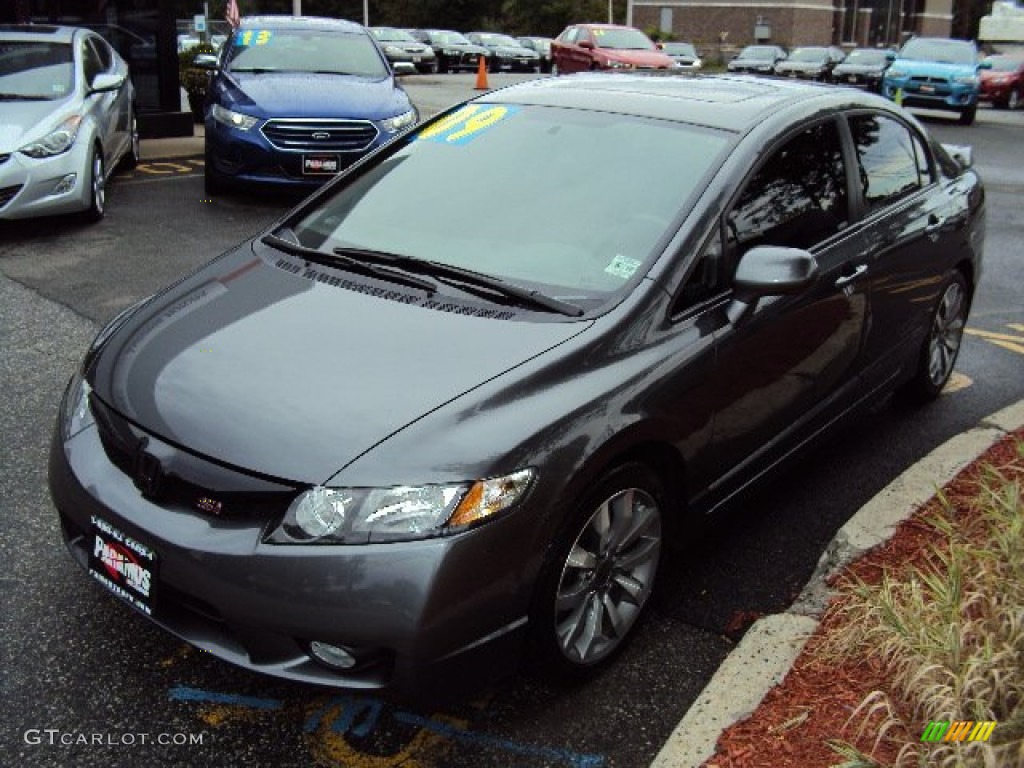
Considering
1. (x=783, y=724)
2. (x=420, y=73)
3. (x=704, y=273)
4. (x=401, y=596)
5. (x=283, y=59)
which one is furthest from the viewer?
(x=420, y=73)

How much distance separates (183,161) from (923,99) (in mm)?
16002

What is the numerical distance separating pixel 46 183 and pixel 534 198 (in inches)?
226

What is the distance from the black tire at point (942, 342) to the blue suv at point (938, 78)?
59.6 ft

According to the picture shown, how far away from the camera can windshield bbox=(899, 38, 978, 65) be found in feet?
75.5

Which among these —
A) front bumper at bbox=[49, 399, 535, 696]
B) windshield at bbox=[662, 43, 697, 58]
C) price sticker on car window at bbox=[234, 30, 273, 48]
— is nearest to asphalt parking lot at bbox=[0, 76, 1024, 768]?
front bumper at bbox=[49, 399, 535, 696]

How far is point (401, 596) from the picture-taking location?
8.50 ft

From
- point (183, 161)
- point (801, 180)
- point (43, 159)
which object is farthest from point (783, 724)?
point (183, 161)

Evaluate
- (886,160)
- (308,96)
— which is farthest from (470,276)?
(308,96)

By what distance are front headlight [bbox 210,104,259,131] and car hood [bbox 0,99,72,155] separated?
137cm

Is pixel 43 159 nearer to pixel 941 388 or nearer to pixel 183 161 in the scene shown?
pixel 183 161

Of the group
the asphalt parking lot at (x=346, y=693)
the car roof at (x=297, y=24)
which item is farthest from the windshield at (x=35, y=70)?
the asphalt parking lot at (x=346, y=693)

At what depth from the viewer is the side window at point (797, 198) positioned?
12.3 feet

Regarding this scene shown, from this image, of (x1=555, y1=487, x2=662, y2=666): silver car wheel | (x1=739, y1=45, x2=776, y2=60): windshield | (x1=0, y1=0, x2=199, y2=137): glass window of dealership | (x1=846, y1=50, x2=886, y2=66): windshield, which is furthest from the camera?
(x1=739, y1=45, x2=776, y2=60): windshield

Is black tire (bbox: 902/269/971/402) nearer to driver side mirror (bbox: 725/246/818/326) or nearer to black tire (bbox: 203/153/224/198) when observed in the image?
driver side mirror (bbox: 725/246/818/326)
